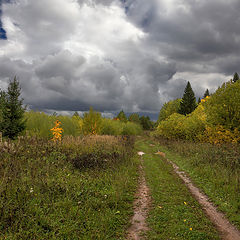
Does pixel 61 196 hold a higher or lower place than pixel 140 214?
higher

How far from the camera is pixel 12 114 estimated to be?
18.4 meters

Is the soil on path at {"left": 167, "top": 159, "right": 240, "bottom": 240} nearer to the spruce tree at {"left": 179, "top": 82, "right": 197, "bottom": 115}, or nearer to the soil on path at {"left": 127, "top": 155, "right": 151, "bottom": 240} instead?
the soil on path at {"left": 127, "top": 155, "right": 151, "bottom": 240}

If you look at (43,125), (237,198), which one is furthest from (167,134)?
(237,198)

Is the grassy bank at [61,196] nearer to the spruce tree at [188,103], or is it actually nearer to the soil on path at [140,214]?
the soil on path at [140,214]

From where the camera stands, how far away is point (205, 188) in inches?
328

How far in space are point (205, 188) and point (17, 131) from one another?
55.6 ft

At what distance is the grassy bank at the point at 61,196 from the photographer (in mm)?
4523

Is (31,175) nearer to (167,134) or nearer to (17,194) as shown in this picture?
(17,194)

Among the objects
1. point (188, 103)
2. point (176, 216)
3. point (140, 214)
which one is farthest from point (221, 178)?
point (188, 103)

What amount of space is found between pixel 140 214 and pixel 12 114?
677 inches

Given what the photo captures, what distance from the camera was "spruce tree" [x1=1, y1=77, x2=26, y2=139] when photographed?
17.8 meters

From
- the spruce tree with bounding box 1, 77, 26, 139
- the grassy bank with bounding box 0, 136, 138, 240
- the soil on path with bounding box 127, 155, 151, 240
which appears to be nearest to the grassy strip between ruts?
the soil on path with bounding box 127, 155, 151, 240

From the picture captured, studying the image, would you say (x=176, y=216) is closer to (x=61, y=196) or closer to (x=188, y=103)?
(x=61, y=196)

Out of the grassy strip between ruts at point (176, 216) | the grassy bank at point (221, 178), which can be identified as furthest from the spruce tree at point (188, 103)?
the grassy strip between ruts at point (176, 216)
